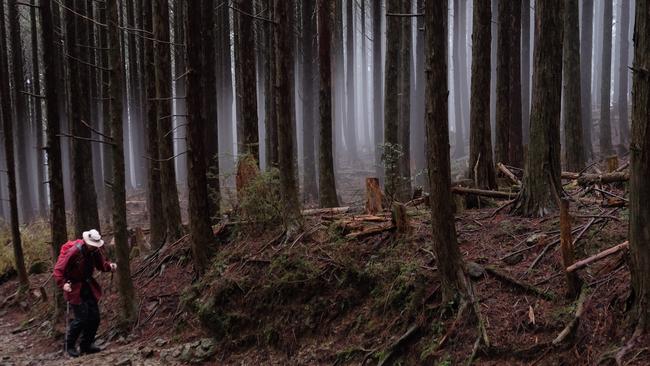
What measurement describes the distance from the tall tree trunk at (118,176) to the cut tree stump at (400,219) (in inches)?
183

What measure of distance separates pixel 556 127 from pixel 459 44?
1191 inches

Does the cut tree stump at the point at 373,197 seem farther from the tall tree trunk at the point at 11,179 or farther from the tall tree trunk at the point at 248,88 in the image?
the tall tree trunk at the point at 11,179

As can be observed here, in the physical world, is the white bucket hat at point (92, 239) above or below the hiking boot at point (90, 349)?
above

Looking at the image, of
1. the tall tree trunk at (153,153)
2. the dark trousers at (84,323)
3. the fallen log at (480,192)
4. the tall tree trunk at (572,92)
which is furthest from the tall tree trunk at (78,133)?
the tall tree trunk at (572,92)

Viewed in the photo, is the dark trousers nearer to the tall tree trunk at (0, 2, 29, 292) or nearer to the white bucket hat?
the white bucket hat

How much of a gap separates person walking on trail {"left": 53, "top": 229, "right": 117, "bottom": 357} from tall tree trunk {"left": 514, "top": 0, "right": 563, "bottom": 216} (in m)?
6.87

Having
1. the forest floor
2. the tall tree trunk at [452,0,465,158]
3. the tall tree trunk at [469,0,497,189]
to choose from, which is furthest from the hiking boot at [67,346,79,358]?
the tall tree trunk at [452,0,465,158]

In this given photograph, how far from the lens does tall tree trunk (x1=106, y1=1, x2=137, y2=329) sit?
776cm

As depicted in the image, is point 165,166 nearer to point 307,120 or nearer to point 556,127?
point 556,127

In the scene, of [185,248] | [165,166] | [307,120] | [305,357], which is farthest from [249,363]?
[307,120]

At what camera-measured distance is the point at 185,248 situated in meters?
9.86

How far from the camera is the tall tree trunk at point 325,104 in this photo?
1005 centimetres

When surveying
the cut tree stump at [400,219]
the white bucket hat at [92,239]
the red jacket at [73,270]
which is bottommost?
the red jacket at [73,270]

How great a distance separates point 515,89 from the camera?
1141 cm
